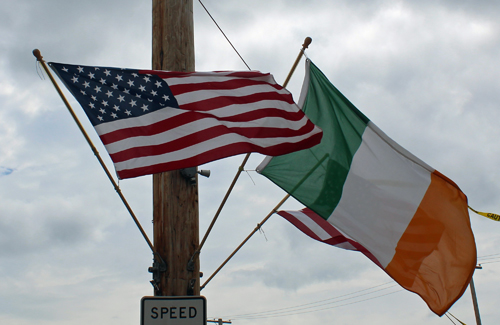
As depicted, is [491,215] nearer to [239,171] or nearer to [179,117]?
[239,171]

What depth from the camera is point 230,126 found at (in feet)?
16.3

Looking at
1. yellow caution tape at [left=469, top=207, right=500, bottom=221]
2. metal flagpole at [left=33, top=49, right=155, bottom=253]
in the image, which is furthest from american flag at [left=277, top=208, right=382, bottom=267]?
metal flagpole at [left=33, top=49, right=155, bottom=253]

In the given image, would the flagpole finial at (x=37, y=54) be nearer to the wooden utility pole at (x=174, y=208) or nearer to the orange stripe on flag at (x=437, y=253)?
the wooden utility pole at (x=174, y=208)

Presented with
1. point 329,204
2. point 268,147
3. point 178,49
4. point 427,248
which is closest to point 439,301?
point 427,248

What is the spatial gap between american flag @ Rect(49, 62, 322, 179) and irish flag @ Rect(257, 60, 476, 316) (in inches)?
27.5

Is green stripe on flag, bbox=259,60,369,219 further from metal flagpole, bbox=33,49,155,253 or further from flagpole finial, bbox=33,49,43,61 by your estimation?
flagpole finial, bbox=33,49,43,61

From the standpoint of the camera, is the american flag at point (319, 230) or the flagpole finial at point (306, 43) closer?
the flagpole finial at point (306, 43)

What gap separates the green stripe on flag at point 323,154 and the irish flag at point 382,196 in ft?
0.04

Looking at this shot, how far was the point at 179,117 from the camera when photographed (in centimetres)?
486

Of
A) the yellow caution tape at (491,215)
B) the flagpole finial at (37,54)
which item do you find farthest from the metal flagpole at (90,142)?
the yellow caution tape at (491,215)

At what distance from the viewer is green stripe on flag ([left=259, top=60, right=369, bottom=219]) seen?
5.71 metres

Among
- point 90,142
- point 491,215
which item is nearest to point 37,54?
point 90,142

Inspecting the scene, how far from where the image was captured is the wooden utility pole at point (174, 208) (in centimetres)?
483

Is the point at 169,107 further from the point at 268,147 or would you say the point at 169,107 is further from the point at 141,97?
the point at 268,147
